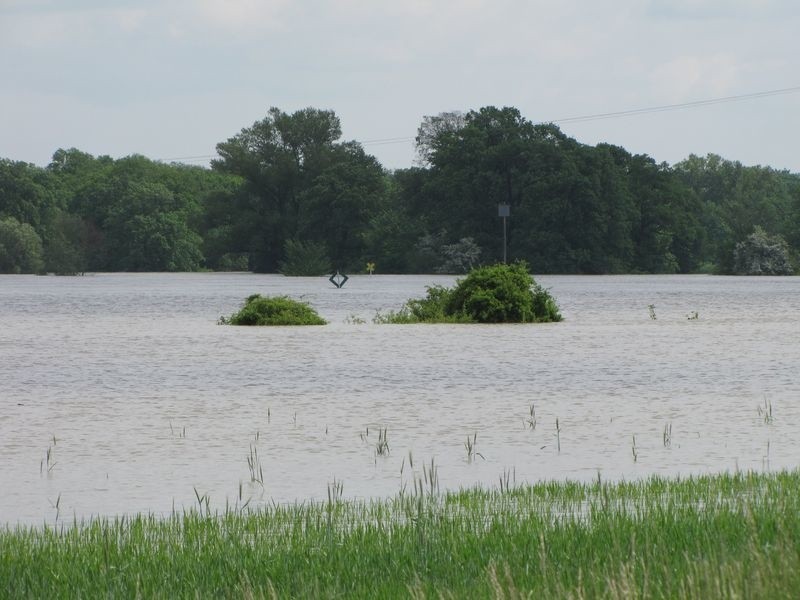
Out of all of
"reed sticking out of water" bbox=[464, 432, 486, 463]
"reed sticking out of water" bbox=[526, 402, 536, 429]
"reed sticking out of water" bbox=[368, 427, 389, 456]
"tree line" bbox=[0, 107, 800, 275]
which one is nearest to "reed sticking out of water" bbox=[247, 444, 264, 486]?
"reed sticking out of water" bbox=[368, 427, 389, 456]

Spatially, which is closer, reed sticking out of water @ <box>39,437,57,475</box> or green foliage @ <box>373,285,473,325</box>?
reed sticking out of water @ <box>39,437,57,475</box>

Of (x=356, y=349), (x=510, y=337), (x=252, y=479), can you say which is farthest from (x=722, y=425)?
(x=510, y=337)

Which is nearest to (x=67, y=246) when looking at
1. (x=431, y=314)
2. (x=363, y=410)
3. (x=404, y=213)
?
(x=404, y=213)

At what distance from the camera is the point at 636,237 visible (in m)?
130

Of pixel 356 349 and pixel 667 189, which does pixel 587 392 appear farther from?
pixel 667 189

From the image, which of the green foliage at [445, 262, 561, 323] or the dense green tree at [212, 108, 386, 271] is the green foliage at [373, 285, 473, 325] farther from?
the dense green tree at [212, 108, 386, 271]

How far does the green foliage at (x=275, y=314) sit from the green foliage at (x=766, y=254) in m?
82.9

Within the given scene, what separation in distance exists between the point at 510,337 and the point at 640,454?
70.8 ft

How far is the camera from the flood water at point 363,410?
1277 centimetres

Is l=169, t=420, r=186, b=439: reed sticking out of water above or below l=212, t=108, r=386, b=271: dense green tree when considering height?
below

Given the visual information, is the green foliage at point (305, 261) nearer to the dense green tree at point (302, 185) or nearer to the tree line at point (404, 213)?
the tree line at point (404, 213)

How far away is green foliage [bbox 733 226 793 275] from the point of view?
118 meters

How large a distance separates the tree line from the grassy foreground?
357ft

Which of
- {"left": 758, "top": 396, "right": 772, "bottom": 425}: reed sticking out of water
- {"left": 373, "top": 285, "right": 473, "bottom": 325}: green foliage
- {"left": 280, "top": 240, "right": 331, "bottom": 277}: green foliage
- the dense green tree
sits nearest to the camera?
{"left": 758, "top": 396, "right": 772, "bottom": 425}: reed sticking out of water
